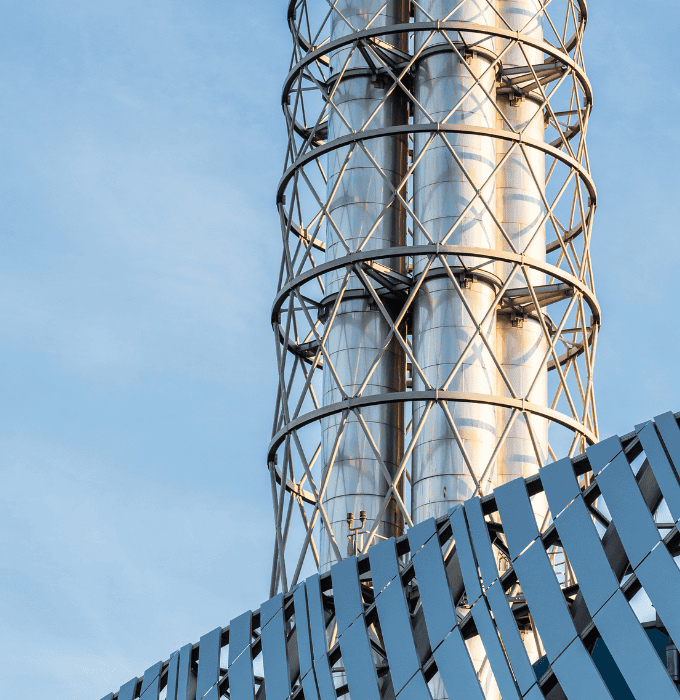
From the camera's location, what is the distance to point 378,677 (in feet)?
90.8

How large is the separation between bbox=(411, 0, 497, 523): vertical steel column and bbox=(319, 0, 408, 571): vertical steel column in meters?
1.00

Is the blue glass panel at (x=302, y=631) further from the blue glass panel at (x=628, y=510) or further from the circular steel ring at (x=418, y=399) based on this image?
the circular steel ring at (x=418, y=399)

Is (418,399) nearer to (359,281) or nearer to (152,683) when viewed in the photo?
(359,281)

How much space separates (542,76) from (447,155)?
21.6 feet

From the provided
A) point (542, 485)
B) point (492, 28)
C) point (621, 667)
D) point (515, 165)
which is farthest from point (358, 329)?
point (621, 667)

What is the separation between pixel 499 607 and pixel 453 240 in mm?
18503

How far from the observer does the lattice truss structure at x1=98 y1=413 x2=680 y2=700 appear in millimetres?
23500

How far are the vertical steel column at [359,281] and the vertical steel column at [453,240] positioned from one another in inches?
39.6

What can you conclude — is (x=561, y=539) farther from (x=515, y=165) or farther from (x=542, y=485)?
(x=515, y=165)

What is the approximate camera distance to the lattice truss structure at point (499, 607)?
77.1ft

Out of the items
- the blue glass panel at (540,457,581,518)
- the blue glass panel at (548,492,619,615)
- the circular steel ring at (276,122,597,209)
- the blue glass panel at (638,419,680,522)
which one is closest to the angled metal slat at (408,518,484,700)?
the blue glass panel at (548,492,619,615)

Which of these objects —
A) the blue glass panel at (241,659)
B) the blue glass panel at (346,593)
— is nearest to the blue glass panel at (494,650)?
the blue glass panel at (346,593)

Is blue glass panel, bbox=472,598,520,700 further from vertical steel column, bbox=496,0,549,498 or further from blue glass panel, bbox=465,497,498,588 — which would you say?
vertical steel column, bbox=496,0,549,498

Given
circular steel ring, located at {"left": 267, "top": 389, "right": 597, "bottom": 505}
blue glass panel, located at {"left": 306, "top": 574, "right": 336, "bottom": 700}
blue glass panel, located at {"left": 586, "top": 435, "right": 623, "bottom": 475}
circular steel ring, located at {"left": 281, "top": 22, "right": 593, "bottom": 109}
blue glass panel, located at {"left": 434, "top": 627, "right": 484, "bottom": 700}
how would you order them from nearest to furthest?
blue glass panel, located at {"left": 434, "top": 627, "right": 484, "bottom": 700} < blue glass panel, located at {"left": 586, "top": 435, "right": 623, "bottom": 475} < blue glass panel, located at {"left": 306, "top": 574, "right": 336, "bottom": 700} < circular steel ring, located at {"left": 267, "top": 389, "right": 597, "bottom": 505} < circular steel ring, located at {"left": 281, "top": 22, "right": 593, "bottom": 109}
